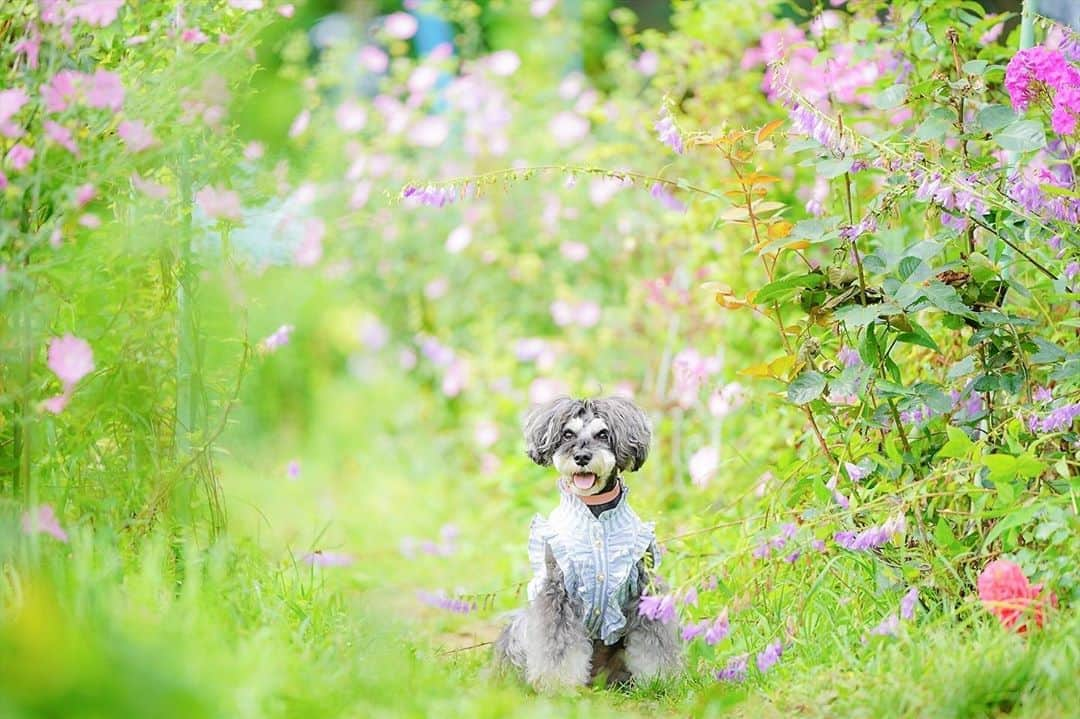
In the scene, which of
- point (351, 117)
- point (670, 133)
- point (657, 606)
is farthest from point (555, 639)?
point (351, 117)

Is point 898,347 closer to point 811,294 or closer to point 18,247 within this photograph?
point 811,294

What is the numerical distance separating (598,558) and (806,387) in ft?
2.11

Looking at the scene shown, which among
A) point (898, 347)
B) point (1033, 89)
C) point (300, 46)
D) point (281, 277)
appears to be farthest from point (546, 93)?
point (1033, 89)

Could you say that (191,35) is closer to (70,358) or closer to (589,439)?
(70,358)

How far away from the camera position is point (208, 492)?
3.21 metres

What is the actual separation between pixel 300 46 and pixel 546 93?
122cm

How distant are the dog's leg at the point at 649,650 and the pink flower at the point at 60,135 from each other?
63.0 inches

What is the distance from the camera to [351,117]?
6328 millimetres

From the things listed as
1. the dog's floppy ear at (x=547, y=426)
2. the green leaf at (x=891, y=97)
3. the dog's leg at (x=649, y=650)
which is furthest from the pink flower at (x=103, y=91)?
the green leaf at (x=891, y=97)

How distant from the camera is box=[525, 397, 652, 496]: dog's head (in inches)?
121

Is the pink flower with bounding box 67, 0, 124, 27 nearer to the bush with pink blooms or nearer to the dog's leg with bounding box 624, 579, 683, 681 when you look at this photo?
the bush with pink blooms

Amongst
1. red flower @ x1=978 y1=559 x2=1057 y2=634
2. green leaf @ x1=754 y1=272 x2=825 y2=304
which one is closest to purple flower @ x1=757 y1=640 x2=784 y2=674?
red flower @ x1=978 y1=559 x2=1057 y2=634

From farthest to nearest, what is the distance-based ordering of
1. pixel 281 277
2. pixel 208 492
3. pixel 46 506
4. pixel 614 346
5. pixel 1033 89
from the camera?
pixel 614 346 < pixel 281 277 < pixel 208 492 < pixel 1033 89 < pixel 46 506

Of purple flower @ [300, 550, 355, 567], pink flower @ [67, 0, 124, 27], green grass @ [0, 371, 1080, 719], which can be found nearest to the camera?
green grass @ [0, 371, 1080, 719]
